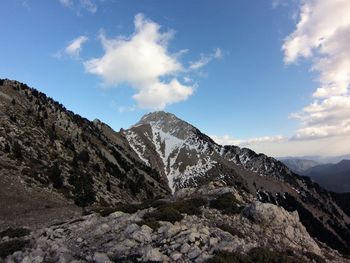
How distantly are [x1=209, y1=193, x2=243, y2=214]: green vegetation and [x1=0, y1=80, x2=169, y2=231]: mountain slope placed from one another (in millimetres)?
15880

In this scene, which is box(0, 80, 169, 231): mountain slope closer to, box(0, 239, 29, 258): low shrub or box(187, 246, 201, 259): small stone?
box(0, 239, 29, 258): low shrub

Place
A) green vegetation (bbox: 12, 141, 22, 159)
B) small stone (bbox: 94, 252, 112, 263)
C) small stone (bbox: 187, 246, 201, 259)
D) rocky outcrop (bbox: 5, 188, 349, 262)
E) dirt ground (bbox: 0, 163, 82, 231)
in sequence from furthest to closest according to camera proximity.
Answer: green vegetation (bbox: 12, 141, 22, 159) → dirt ground (bbox: 0, 163, 82, 231) → rocky outcrop (bbox: 5, 188, 349, 262) → small stone (bbox: 94, 252, 112, 263) → small stone (bbox: 187, 246, 201, 259)

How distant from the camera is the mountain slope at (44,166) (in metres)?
44.8

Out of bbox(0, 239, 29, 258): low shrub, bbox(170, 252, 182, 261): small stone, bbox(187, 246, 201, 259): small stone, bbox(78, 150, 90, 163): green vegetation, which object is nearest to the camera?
bbox(170, 252, 182, 261): small stone

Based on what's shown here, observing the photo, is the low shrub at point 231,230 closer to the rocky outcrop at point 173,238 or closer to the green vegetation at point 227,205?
the rocky outcrop at point 173,238

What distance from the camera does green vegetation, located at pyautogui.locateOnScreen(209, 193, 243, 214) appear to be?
2667cm

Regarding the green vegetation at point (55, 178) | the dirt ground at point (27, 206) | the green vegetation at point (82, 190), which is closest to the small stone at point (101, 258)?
the dirt ground at point (27, 206)

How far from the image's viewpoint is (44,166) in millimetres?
60812

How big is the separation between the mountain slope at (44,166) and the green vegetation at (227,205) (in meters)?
15.9

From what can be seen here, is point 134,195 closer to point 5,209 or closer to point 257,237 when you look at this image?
point 5,209

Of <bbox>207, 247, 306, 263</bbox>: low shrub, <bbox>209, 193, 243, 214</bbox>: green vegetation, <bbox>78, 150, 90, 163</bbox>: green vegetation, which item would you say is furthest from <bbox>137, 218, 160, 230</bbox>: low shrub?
<bbox>78, 150, 90, 163</bbox>: green vegetation

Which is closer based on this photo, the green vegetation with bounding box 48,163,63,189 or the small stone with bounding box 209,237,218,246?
the small stone with bounding box 209,237,218,246

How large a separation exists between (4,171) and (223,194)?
1262 inches

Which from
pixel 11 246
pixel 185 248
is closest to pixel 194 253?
pixel 185 248
